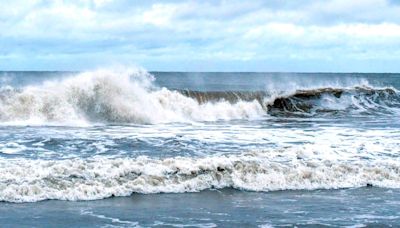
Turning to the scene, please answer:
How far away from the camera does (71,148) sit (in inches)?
584

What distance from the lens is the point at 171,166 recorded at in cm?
1201

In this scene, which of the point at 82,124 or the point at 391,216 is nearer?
the point at 391,216

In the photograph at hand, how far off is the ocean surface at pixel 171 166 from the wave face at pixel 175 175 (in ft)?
0.07

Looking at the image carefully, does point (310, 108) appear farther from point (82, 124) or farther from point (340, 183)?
point (340, 183)

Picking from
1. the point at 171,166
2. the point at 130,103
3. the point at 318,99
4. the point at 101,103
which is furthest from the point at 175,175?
the point at 318,99

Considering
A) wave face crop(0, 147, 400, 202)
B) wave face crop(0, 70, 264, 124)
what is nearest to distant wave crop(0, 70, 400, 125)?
wave face crop(0, 70, 264, 124)

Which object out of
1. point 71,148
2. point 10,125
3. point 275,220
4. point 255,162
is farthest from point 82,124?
point 275,220

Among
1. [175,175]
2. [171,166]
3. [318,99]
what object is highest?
[318,99]

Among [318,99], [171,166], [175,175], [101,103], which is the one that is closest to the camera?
[175,175]

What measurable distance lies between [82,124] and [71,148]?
6799 mm

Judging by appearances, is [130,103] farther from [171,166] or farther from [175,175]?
[175,175]

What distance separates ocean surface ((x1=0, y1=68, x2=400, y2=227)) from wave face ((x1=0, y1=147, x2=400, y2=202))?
0.02m

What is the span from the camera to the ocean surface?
936 centimetres

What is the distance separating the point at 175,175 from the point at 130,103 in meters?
13.0
